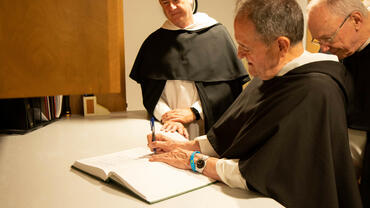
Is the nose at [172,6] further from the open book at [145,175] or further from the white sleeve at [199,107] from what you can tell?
the open book at [145,175]

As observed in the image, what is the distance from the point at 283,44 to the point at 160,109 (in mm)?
1172

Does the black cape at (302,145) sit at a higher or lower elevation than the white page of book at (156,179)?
higher

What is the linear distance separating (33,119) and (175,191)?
1331 mm

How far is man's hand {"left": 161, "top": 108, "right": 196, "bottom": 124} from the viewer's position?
2.06 metres

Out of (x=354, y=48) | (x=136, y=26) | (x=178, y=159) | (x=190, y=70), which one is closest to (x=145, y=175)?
(x=178, y=159)

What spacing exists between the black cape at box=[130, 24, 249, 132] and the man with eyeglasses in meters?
0.80

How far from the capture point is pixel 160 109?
7.29 feet

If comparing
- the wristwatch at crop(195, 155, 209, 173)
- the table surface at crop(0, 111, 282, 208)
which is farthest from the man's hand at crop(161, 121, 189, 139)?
the wristwatch at crop(195, 155, 209, 173)

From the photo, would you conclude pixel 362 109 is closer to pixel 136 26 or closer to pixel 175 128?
pixel 175 128

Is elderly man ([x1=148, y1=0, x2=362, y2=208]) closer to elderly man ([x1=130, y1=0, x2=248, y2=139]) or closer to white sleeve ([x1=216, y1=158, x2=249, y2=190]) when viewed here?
white sleeve ([x1=216, y1=158, x2=249, y2=190])

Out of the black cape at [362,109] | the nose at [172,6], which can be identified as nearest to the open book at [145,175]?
the black cape at [362,109]

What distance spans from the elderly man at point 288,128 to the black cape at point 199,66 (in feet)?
3.02

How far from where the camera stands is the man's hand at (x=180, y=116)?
2.06m

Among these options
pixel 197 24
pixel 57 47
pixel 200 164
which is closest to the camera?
pixel 200 164
